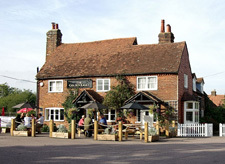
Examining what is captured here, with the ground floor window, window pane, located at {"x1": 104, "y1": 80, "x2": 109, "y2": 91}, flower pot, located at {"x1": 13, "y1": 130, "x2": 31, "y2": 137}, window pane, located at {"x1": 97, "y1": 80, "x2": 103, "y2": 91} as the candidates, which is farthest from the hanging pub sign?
flower pot, located at {"x1": 13, "y1": 130, "x2": 31, "y2": 137}

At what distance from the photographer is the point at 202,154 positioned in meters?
12.7

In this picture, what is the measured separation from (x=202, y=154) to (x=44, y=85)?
20.1 metres

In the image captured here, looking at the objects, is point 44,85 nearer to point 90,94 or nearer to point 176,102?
point 90,94

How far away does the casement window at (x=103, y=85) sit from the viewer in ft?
91.5

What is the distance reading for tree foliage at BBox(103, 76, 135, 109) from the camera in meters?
26.5

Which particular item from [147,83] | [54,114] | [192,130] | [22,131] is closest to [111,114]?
[147,83]

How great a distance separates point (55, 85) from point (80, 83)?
256 cm

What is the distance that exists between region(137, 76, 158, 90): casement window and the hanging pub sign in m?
4.31

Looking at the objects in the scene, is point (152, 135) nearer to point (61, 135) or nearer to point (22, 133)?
point (61, 135)

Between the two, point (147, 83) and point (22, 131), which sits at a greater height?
point (147, 83)

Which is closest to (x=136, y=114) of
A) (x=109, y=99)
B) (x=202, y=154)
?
(x=109, y=99)

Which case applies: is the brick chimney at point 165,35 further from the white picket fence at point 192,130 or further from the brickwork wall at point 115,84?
the white picket fence at point 192,130

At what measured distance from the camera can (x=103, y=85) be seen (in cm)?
2803

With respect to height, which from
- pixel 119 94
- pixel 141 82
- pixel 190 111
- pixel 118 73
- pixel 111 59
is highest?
pixel 111 59
